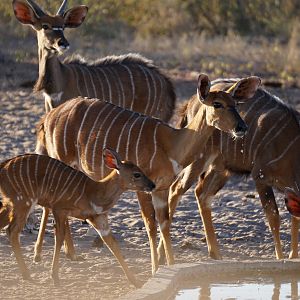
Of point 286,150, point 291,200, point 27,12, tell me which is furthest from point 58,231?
point 27,12

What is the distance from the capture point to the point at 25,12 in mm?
8562

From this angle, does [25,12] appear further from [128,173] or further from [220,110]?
[220,110]

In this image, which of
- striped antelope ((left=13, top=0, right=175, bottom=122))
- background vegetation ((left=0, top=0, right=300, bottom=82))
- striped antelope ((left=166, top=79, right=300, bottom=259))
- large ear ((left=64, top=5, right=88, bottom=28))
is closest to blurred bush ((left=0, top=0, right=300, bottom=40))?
background vegetation ((left=0, top=0, right=300, bottom=82))

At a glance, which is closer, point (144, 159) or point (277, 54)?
point (144, 159)

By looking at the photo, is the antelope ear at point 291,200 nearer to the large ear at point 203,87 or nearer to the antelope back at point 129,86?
the large ear at point 203,87

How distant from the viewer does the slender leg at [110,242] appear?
6.26m

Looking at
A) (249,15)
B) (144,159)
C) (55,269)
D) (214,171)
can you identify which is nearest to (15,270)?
(55,269)

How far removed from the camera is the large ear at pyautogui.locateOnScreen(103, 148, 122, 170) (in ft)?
20.8

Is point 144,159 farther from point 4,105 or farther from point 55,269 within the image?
point 4,105

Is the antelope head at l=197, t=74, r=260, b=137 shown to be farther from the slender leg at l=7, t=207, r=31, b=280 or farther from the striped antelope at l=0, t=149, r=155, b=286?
the slender leg at l=7, t=207, r=31, b=280

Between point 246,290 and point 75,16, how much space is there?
3.60m

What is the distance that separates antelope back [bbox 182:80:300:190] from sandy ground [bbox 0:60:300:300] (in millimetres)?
471

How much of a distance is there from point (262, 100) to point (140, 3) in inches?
576

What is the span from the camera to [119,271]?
263 inches
